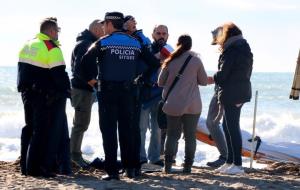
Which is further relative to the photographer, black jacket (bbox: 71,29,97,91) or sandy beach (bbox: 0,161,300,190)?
black jacket (bbox: 71,29,97,91)

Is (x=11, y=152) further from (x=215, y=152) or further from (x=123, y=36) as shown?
(x=123, y=36)

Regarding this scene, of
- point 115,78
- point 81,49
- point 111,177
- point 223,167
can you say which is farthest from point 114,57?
point 223,167

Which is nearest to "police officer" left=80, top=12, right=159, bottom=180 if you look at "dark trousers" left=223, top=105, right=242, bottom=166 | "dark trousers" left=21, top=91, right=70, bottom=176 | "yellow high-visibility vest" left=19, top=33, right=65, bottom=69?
"yellow high-visibility vest" left=19, top=33, right=65, bottom=69

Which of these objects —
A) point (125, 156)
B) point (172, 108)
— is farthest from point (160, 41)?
point (125, 156)

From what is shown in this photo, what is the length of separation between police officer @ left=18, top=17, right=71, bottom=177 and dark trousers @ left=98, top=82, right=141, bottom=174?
1.66 ft

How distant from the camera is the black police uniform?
22.9 feet

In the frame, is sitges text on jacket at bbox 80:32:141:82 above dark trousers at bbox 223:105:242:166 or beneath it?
above

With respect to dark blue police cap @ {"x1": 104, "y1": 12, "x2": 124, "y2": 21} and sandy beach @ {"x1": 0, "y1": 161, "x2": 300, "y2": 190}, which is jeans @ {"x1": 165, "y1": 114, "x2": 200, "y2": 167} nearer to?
sandy beach @ {"x1": 0, "y1": 161, "x2": 300, "y2": 190}

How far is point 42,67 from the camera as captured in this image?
282 inches

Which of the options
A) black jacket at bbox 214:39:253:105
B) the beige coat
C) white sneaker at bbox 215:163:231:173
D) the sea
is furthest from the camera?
the sea

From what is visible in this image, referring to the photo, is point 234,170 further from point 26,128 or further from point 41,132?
point 26,128

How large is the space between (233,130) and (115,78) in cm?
169

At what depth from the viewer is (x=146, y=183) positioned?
702cm

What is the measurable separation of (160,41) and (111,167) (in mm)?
2021
